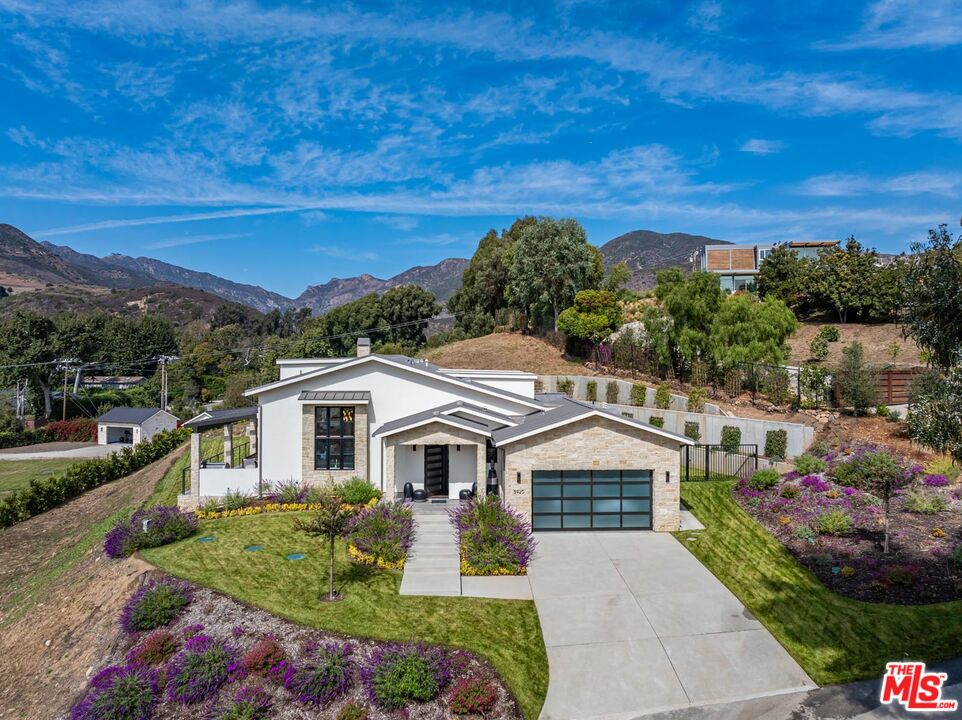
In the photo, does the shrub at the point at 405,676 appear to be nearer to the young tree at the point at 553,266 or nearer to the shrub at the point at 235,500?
the shrub at the point at 235,500

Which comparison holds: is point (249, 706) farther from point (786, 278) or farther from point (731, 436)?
point (786, 278)

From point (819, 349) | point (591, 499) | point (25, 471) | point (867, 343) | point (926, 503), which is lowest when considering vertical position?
point (25, 471)

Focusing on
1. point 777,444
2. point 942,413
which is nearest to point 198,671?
point 942,413

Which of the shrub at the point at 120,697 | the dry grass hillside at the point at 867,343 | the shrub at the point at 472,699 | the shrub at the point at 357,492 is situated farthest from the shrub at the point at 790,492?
the dry grass hillside at the point at 867,343

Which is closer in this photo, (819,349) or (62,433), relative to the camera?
(819,349)

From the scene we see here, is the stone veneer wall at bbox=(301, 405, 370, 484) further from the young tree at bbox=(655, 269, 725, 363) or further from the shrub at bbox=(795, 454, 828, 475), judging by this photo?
the young tree at bbox=(655, 269, 725, 363)

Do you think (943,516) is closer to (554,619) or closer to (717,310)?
(554,619)

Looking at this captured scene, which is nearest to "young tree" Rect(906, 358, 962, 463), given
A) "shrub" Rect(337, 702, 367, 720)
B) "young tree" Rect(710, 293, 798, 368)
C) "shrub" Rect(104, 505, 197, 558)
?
"shrub" Rect(337, 702, 367, 720)

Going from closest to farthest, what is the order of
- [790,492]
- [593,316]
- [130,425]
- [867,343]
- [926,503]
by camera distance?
[926,503], [790,492], [867,343], [593,316], [130,425]
